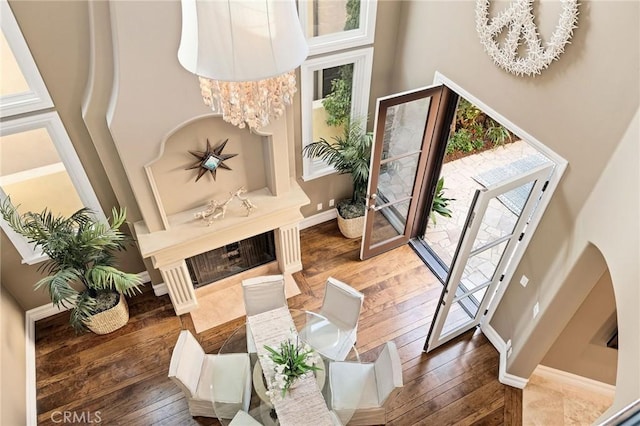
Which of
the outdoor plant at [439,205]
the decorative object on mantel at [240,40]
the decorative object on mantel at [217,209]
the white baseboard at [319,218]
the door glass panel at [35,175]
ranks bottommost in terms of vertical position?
the white baseboard at [319,218]

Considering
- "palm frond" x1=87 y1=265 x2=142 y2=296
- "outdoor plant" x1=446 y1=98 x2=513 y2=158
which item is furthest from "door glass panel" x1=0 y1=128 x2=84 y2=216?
"outdoor plant" x1=446 y1=98 x2=513 y2=158

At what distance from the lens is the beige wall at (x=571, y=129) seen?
2691 millimetres

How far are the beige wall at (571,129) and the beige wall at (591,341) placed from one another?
36cm

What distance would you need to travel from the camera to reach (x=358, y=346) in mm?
4812

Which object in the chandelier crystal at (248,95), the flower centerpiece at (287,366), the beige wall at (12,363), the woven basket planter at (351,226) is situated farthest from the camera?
the woven basket planter at (351,226)

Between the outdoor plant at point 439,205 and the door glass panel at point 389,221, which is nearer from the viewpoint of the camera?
the door glass panel at point 389,221

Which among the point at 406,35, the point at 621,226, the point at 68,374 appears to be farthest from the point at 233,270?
the point at 621,226

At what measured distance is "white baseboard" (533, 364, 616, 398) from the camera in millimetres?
4590

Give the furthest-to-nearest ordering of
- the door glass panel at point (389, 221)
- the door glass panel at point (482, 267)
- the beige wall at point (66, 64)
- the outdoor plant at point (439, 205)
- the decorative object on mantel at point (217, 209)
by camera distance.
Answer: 1. the outdoor plant at point (439, 205)
2. the door glass panel at point (389, 221)
3. the decorative object on mantel at point (217, 209)
4. the door glass panel at point (482, 267)
5. the beige wall at point (66, 64)

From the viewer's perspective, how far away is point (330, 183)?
19.0ft

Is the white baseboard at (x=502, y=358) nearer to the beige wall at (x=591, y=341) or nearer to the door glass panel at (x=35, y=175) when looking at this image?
the beige wall at (x=591, y=341)

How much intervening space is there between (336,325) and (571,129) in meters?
2.68

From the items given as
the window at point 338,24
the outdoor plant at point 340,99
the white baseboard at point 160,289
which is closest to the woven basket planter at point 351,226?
the outdoor plant at point 340,99

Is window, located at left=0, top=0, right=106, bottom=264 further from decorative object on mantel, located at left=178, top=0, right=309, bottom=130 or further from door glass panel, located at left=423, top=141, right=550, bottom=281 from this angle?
door glass panel, located at left=423, top=141, right=550, bottom=281
